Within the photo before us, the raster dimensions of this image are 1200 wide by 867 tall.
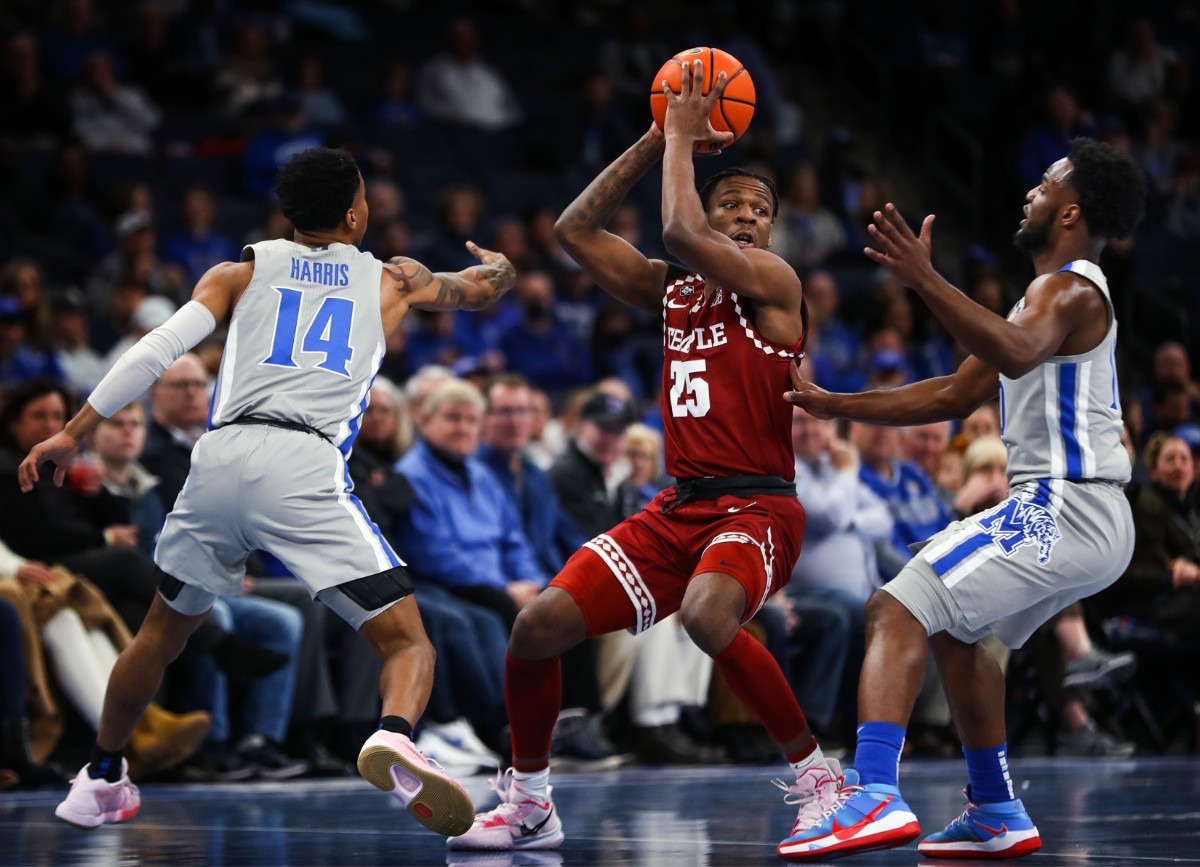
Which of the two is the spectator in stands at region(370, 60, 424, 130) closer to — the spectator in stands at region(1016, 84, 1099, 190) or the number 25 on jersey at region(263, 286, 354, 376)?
the spectator in stands at region(1016, 84, 1099, 190)

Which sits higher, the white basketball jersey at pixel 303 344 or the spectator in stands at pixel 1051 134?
the spectator in stands at pixel 1051 134

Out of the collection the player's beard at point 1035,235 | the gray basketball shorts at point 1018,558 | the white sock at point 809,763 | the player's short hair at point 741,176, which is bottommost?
the white sock at point 809,763

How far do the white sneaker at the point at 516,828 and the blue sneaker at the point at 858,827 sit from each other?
84 cm

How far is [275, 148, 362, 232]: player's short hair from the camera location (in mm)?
5414

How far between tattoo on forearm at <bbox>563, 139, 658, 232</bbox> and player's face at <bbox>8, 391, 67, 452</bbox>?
3.22m

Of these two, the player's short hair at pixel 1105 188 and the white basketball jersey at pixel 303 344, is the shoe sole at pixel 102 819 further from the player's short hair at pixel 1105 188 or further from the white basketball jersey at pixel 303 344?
the player's short hair at pixel 1105 188

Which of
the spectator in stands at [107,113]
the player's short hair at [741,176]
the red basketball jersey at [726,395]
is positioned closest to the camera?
the red basketball jersey at [726,395]

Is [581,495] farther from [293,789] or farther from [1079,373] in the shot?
[1079,373]

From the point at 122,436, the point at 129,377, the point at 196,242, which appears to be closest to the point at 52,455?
the point at 129,377

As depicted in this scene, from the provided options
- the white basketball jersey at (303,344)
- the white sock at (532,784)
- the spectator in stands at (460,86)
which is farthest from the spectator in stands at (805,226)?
the white sock at (532,784)

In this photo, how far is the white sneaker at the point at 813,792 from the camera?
5.04m

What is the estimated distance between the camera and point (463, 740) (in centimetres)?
841

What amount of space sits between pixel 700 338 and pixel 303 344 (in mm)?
1195

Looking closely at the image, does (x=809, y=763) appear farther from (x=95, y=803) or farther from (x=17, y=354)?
(x=17, y=354)
